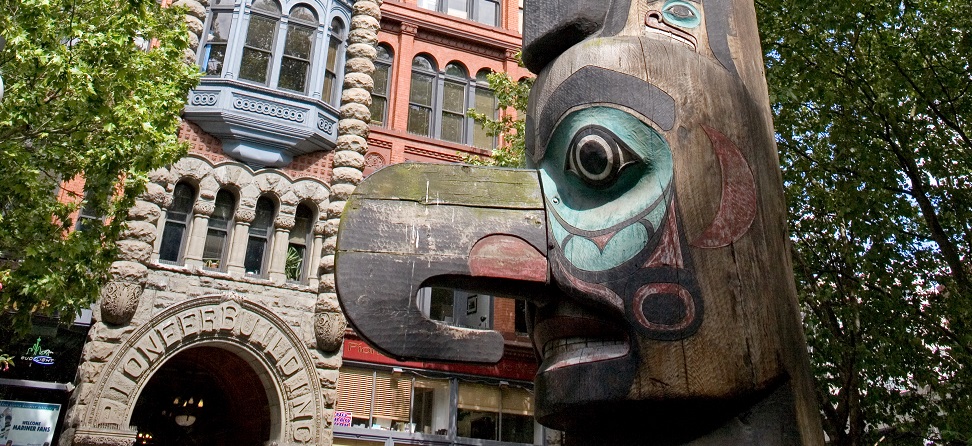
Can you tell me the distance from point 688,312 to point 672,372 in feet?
0.65

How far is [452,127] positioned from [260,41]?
4694 mm

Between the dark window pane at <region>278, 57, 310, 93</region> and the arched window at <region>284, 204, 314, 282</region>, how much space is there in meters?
2.36

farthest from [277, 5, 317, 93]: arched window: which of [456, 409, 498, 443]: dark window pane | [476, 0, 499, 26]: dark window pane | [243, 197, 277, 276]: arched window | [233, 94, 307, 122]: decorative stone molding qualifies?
[456, 409, 498, 443]: dark window pane

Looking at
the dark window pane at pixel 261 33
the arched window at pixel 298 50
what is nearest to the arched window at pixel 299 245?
the arched window at pixel 298 50

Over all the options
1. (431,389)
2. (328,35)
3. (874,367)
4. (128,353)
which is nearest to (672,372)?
(874,367)

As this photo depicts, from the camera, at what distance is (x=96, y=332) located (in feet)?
39.5

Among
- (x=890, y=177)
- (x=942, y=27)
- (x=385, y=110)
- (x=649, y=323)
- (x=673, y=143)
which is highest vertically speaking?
(x=385, y=110)

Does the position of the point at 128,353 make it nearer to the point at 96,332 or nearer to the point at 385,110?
the point at 96,332

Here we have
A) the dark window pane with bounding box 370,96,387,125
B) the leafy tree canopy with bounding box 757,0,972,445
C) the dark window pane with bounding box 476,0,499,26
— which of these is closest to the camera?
the leafy tree canopy with bounding box 757,0,972,445

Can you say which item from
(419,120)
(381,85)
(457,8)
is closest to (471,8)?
(457,8)

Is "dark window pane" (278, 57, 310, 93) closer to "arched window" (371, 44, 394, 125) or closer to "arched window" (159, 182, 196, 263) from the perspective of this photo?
"arched window" (371, 44, 394, 125)

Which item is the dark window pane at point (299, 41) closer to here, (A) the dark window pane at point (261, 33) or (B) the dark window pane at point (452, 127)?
(A) the dark window pane at point (261, 33)

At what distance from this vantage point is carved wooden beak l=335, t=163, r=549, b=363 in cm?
236

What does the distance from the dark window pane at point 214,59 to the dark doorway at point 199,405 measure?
17.5 ft
